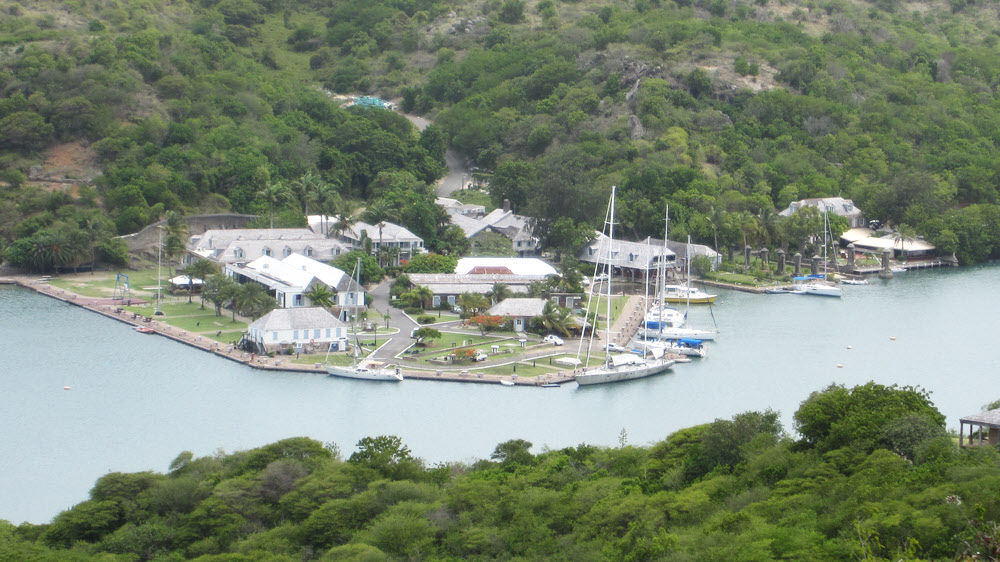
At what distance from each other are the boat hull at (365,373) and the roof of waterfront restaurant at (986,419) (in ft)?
76.4

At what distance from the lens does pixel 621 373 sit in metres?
52.7

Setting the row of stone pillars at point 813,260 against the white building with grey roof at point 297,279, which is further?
the row of stone pillars at point 813,260

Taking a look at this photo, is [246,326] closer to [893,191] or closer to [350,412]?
[350,412]

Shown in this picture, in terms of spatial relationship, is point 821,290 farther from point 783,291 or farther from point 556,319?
point 556,319

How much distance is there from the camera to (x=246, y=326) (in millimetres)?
60156

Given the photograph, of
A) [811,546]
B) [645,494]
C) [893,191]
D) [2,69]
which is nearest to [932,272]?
[893,191]

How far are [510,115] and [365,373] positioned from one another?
53529 millimetres

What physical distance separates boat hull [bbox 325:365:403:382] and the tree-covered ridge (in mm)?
14067

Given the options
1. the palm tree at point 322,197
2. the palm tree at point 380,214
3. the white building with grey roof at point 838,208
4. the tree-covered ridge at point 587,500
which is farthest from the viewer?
the white building with grey roof at point 838,208

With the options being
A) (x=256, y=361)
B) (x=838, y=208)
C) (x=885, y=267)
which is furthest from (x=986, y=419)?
A: (x=838, y=208)

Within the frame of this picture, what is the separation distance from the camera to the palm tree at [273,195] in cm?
7831

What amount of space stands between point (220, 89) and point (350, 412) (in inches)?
2219

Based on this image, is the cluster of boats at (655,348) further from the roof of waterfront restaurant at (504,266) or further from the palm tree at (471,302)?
the roof of waterfront restaurant at (504,266)

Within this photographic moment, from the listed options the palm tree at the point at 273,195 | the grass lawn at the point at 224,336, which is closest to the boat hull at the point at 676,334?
the grass lawn at the point at 224,336
